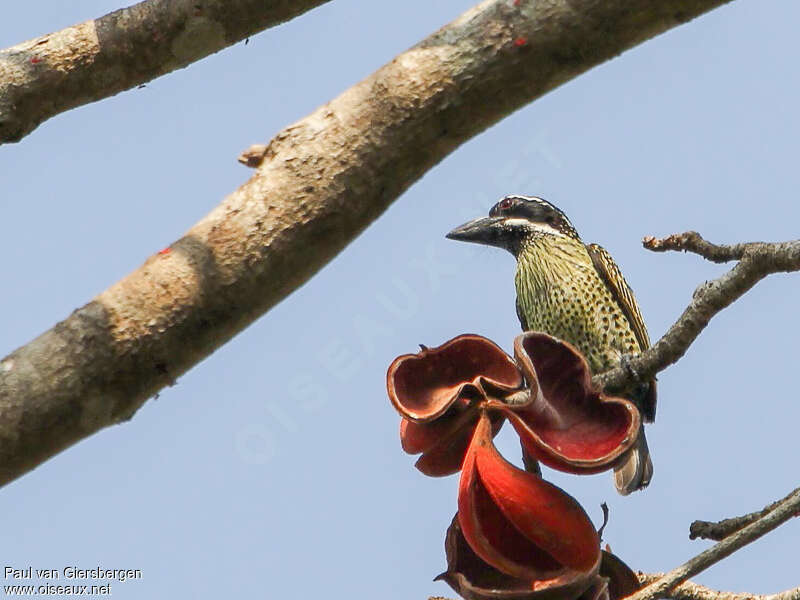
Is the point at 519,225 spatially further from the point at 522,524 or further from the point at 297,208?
the point at 297,208

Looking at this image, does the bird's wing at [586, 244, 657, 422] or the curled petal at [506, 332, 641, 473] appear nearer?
the curled petal at [506, 332, 641, 473]

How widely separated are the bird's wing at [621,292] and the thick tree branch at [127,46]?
3452 millimetres

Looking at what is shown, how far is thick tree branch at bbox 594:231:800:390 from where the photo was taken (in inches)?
114

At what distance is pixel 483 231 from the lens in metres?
6.72

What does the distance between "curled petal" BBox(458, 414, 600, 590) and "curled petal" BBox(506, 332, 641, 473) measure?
3.4 inches

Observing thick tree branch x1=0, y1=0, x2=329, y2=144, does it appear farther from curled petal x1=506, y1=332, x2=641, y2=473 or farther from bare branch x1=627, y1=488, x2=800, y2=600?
bare branch x1=627, y1=488, x2=800, y2=600

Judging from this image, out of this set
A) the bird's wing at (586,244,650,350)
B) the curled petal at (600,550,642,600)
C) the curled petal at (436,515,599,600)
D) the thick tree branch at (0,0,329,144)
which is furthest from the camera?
the bird's wing at (586,244,650,350)

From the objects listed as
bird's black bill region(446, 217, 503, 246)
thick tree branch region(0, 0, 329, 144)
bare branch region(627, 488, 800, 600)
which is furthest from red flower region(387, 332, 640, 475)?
bird's black bill region(446, 217, 503, 246)

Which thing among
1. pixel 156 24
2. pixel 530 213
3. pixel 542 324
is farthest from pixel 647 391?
pixel 156 24

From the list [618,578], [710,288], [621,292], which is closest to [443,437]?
[618,578]

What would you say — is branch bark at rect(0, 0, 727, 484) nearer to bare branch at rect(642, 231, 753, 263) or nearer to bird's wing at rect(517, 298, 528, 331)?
bare branch at rect(642, 231, 753, 263)

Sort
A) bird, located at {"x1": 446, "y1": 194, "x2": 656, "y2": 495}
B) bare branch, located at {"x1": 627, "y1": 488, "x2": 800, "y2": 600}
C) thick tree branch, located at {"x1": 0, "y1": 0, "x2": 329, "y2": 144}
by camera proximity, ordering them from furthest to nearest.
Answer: bird, located at {"x1": 446, "y1": 194, "x2": 656, "y2": 495} → thick tree branch, located at {"x1": 0, "y1": 0, "x2": 329, "y2": 144} → bare branch, located at {"x1": 627, "y1": 488, "x2": 800, "y2": 600}

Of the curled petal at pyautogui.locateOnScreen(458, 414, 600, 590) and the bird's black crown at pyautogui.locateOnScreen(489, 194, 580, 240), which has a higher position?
the curled petal at pyautogui.locateOnScreen(458, 414, 600, 590)

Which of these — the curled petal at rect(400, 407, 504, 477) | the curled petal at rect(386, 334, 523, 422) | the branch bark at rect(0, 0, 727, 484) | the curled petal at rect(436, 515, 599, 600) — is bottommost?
the curled petal at rect(436, 515, 599, 600)
